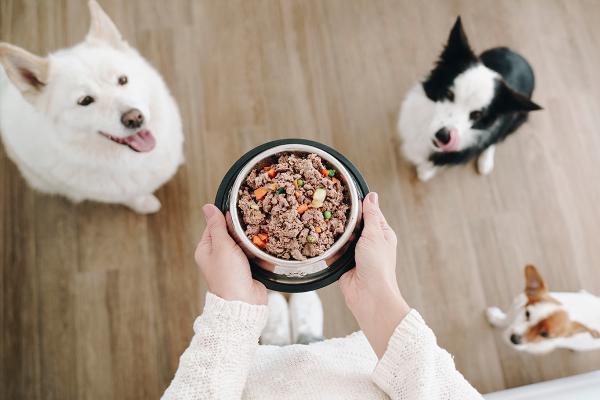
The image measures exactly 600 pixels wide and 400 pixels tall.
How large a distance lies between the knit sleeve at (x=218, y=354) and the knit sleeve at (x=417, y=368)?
0.96ft

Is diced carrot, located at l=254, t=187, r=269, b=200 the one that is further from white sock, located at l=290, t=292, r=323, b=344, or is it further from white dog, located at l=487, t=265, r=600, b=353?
white dog, located at l=487, t=265, r=600, b=353

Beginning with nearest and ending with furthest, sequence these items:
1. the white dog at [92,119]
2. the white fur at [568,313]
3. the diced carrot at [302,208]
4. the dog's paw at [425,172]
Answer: the diced carrot at [302,208] → the white dog at [92,119] → the white fur at [568,313] → the dog's paw at [425,172]

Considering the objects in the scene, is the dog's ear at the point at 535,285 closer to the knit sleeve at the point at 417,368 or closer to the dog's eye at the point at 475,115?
the dog's eye at the point at 475,115

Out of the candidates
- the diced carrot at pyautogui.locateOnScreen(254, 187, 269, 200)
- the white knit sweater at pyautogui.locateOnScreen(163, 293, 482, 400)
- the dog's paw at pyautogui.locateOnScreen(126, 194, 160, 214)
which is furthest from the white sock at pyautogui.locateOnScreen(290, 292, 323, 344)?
the diced carrot at pyautogui.locateOnScreen(254, 187, 269, 200)

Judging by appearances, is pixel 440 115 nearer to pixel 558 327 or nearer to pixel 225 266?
pixel 558 327

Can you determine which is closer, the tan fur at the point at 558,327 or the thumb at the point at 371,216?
the thumb at the point at 371,216

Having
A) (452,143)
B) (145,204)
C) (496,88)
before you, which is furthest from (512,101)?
(145,204)

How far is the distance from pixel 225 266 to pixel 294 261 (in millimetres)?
186

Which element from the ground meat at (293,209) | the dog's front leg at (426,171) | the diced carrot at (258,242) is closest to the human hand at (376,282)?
the ground meat at (293,209)

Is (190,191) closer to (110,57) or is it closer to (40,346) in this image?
(110,57)

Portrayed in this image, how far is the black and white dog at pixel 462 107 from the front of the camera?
1349 mm

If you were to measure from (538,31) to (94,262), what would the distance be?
7.69 feet

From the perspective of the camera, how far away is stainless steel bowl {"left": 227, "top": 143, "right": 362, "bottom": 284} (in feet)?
2.50

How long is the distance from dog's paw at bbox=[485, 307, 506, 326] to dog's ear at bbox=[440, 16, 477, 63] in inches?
40.1
